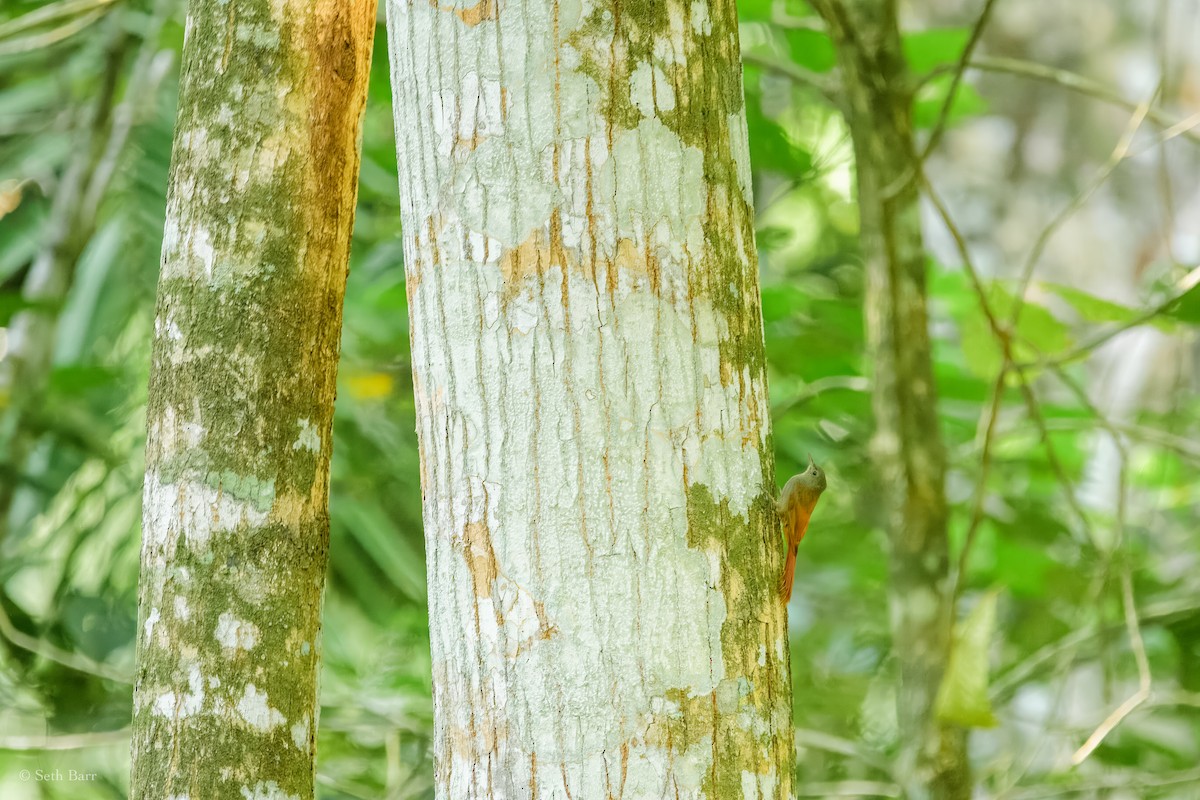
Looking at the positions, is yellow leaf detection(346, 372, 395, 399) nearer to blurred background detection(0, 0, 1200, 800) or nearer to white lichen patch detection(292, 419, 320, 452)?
blurred background detection(0, 0, 1200, 800)

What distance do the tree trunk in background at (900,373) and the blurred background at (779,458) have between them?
0.39 ft

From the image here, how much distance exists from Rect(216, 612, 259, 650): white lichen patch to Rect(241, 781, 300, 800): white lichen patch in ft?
0.47

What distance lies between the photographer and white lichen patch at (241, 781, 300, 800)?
4.06 feet

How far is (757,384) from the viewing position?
41.0 inches

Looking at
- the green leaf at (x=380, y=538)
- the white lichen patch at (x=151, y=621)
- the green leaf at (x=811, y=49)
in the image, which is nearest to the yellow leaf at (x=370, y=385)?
the green leaf at (x=380, y=538)

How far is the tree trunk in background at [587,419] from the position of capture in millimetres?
935

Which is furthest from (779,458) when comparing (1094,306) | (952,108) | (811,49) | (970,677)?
(970,677)

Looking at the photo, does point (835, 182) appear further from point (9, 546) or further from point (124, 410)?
point (9, 546)

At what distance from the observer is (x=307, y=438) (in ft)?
4.43

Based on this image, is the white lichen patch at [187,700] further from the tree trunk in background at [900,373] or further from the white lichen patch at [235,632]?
the tree trunk in background at [900,373]

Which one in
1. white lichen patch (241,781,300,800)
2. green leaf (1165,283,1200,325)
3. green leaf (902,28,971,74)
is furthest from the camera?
green leaf (902,28,971,74)

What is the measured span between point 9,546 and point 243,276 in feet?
6.52

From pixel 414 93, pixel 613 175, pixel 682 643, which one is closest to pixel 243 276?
pixel 414 93

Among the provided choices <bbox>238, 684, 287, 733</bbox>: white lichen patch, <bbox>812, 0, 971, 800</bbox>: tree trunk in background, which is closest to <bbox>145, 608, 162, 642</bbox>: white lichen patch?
<bbox>238, 684, 287, 733</bbox>: white lichen patch
